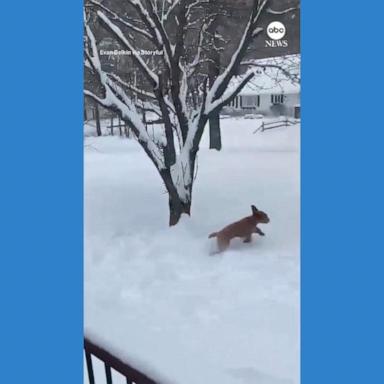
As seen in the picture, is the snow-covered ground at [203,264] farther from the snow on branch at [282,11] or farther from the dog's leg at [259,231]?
the snow on branch at [282,11]

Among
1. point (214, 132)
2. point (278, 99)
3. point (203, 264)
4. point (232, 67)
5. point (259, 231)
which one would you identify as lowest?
point (203, 264)

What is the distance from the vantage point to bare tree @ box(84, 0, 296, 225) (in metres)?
1.93

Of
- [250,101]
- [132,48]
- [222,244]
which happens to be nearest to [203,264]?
[222,244]

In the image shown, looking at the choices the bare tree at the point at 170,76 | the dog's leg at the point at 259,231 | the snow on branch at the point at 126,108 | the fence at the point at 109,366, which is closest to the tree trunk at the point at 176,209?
the bare tree at the point at 170,76

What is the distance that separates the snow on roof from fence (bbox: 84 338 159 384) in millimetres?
889

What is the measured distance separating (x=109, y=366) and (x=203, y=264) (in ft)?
1.46

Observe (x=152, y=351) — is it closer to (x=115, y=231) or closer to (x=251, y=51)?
(x=115, y=231)

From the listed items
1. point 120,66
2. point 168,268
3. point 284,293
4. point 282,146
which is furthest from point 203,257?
point 120,66

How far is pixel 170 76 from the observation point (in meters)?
1.96

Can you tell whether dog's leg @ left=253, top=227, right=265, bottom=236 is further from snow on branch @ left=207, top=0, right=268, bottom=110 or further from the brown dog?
snow on branch @ left=207, top=0, right=268, bottom=110

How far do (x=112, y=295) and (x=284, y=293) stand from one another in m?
0.52

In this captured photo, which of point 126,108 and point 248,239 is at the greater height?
point 126,108

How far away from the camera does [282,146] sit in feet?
6.24

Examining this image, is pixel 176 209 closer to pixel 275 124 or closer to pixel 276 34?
pixel 275 124
